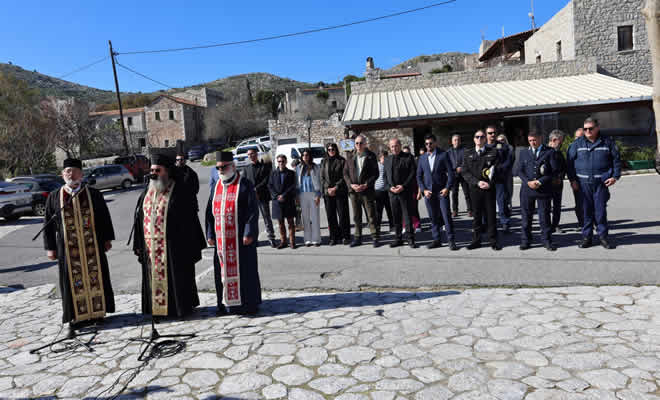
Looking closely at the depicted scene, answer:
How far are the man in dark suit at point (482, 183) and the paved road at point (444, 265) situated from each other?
31 cm

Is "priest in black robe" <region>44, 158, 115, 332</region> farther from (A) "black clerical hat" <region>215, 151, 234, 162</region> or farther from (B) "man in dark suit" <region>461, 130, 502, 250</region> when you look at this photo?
(B) "man in dark suit" <region>461, 130, 502, 250</region>

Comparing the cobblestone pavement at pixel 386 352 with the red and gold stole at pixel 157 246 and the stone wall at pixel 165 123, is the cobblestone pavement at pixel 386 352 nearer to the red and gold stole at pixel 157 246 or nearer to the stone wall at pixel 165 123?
the red and gold stole at pixel 157 246

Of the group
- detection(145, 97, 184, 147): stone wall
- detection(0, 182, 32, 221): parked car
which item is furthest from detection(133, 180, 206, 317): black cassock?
detection(145, 97, 184, 147): stone wall

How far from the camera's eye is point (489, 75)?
77.7ft

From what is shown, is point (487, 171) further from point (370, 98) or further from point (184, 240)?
point (370, 98)

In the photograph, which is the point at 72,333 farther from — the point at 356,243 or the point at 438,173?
the point at 438,173

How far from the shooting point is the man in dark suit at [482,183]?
24.4 ft

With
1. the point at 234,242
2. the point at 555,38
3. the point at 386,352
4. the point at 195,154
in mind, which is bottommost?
the point at 386,352

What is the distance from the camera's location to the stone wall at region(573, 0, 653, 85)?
22.8 m

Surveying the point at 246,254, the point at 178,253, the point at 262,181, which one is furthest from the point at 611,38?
the point at 178,253

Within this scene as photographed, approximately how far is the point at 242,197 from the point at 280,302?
55.4 inches

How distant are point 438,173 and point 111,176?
20.6 metres

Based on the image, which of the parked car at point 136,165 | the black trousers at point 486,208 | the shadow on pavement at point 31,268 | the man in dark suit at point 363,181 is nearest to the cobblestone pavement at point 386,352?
the black trousers at point 486,208

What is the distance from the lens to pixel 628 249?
6.88m
